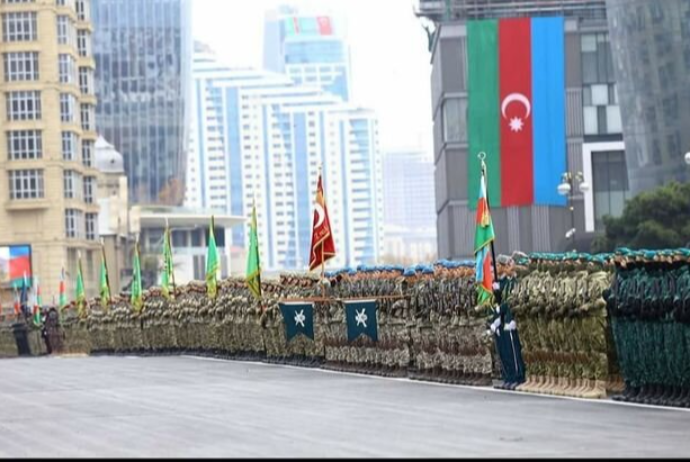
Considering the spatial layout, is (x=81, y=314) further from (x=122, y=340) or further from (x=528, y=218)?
(x=528, y=218)

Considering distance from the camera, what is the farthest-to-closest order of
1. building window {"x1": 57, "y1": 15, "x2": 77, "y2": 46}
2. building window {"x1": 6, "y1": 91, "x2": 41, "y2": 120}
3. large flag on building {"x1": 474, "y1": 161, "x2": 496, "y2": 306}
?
1. building window {"x1": 57, "y1": 15, "x2": 77, "y2": 46}
2. building window {"x1": 6, "y1": 91, "x2": 41, "y2": 120}
3. large flag on building {"x1": 474, "y1": 161, "x2": 496, "y2": 306}

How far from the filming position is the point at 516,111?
82.9 m

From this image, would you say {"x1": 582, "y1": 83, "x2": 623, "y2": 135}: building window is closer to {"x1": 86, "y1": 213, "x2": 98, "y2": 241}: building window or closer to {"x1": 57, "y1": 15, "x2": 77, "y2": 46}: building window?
{"x1": 57, "y1": 15, "x2": 77, "y2": 46}: building window

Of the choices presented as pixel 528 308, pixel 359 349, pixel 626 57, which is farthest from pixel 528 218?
pixel 528 308

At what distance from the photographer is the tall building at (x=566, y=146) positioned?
277ft

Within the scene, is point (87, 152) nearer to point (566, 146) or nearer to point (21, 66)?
point (21, 66)

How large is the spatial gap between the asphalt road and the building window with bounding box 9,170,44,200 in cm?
7363

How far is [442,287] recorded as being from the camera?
76.5ft

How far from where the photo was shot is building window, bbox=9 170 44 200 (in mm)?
98375

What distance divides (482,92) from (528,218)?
6201mm

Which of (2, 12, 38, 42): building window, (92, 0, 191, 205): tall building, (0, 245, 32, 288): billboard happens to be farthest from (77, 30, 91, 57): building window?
(92, 0, 191, 205): tall building

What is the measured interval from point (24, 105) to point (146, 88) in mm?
98336

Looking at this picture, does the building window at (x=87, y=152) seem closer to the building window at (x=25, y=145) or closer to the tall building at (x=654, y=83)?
the building window at (x=25, y=145)

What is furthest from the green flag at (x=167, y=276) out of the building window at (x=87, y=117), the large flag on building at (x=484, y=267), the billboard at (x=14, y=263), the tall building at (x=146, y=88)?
the tall building at (x=146, y=88)
